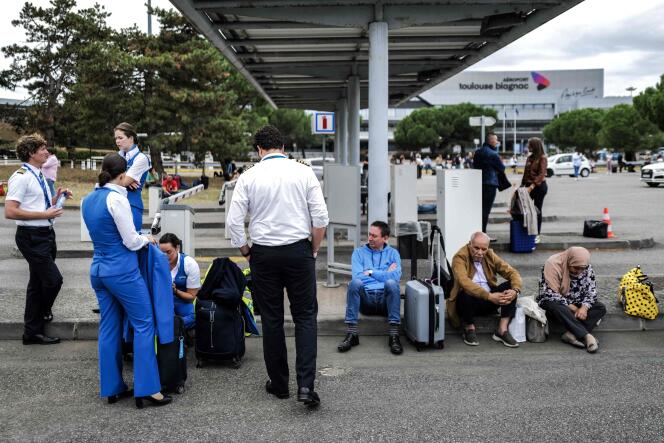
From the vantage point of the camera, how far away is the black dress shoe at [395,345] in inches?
250

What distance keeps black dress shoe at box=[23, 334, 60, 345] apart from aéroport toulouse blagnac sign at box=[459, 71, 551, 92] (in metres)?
133

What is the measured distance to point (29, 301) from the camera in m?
6.48

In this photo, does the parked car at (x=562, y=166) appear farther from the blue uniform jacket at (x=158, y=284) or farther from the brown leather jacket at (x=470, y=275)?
the blue uniform jacket at (x=158, y=284)

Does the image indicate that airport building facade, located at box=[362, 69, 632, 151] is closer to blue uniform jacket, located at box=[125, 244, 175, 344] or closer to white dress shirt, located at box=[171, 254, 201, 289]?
white dress shirt, located at box=[171, 254, 201, 289]

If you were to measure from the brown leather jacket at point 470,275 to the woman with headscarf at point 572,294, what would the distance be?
34 centimetres

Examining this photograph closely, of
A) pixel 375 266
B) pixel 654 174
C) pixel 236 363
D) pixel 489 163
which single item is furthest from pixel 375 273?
Result: pixel 654 174

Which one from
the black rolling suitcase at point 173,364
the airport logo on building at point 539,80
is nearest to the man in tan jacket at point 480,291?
the black rolling suitcase at point 173,364

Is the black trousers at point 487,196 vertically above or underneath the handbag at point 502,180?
underneath

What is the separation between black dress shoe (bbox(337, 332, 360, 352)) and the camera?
645 centimetres

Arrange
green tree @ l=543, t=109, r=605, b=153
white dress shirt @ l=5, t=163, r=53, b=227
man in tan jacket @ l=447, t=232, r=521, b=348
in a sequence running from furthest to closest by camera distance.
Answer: green tree @ l=543, t=109, r=605, b=153, man in tan jacket @ l=447, t=232, r=521, b=348, white dress shirt @ l=5, t=163, r=53, b=227

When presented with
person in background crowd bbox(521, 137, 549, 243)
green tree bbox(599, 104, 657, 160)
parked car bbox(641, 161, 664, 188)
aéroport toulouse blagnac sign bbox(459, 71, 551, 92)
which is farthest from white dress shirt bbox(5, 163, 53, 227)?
aéroport toulouse blagnac sign bbox(459, 71, 551, 92)

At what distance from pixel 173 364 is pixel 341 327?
2.33 meters

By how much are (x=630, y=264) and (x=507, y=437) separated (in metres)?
7.81

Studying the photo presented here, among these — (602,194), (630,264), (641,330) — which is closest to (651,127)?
(602,194)
